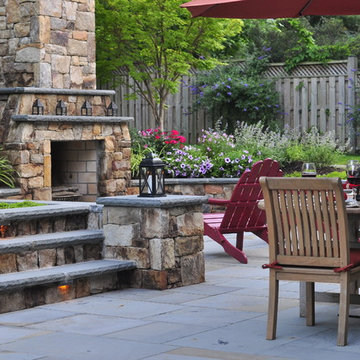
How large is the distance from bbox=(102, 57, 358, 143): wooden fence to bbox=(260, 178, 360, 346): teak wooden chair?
11.3 m

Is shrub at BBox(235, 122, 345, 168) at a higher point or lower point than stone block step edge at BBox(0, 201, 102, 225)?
higher

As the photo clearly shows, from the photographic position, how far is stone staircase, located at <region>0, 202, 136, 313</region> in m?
6.23

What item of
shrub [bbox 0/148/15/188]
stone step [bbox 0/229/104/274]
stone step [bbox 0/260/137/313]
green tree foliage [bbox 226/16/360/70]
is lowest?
stone step [bbox 0/260/137/313]

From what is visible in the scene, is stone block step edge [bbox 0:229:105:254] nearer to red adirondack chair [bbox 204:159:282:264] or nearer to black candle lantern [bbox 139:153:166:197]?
black candle lantern [bbox 139:153:166:197]

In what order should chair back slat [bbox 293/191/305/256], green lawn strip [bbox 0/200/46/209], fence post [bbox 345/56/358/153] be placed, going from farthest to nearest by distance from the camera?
→ fence post [bbox 345/56/358/153]
green lawn strip [bbox 0/200/46/209]
chair back slat [bbox 293/191/305/256]

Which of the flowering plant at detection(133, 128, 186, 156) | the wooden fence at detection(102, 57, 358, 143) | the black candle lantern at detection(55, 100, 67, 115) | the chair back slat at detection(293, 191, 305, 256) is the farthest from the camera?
the wooden fence at detection(102, 57, 358, 143)

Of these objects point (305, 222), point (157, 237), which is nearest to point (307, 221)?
point (305, 222)

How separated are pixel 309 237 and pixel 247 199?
3.32 metres

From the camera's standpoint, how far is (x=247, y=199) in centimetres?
838

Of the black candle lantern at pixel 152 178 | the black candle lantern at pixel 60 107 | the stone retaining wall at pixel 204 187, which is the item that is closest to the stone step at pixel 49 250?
the black candle lantern at pixel 152 178

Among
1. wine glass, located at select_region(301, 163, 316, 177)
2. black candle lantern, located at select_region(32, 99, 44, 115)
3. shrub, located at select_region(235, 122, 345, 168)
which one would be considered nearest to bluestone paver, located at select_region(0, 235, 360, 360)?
wine glass, located at select_region(301, 163, 316, 177)

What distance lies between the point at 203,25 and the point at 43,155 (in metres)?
6.05

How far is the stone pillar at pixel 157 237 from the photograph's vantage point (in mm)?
6805

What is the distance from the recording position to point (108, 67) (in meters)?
16.8
